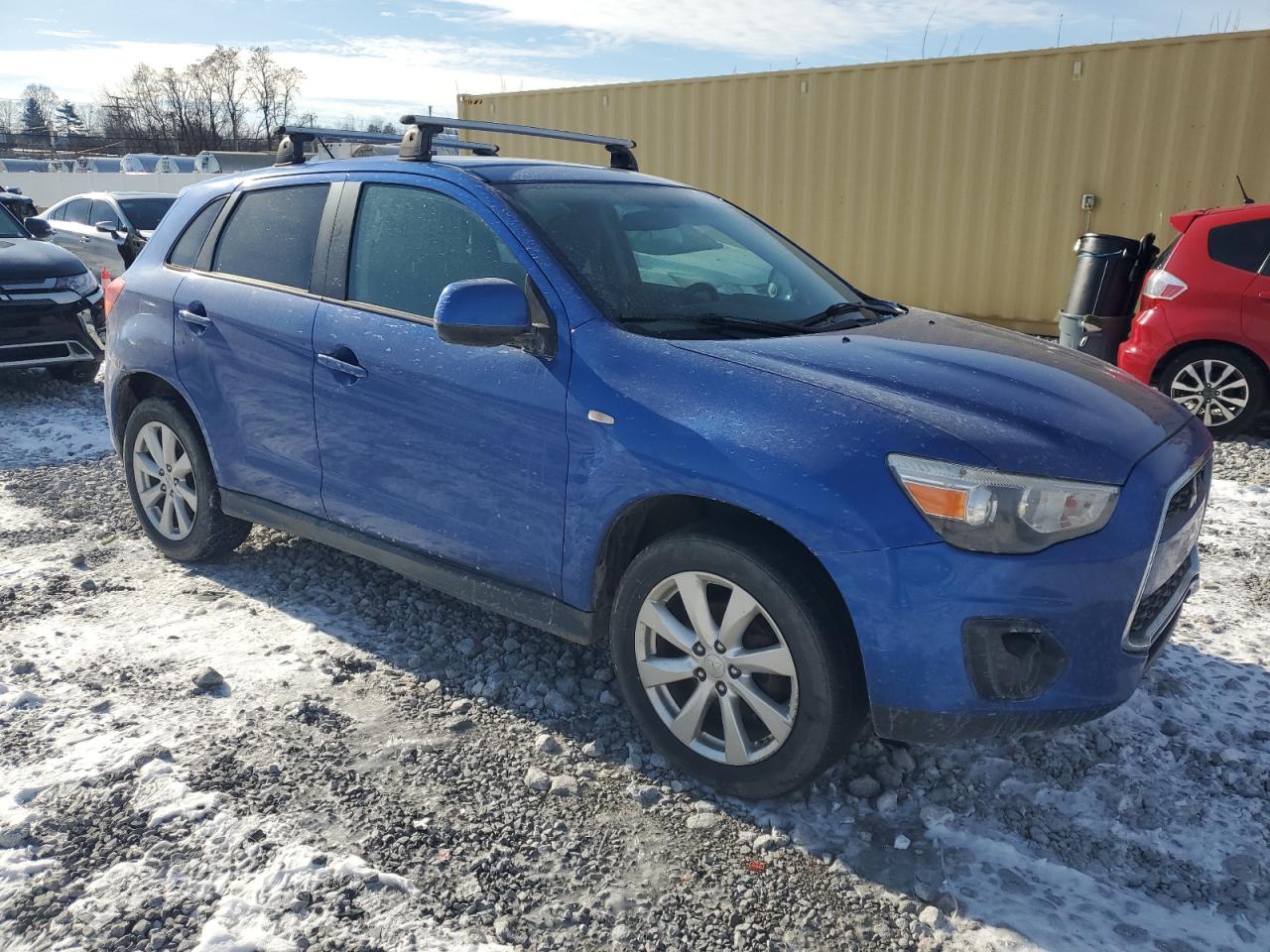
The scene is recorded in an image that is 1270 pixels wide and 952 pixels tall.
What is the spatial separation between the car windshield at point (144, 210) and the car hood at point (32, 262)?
5387mm

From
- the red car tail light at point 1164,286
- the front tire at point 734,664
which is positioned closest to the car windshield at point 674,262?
the front tire at point 734,664

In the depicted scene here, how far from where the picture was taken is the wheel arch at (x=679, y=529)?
8.65 ft

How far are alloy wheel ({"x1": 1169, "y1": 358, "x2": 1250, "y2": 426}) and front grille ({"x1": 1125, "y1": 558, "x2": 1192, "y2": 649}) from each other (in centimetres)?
447

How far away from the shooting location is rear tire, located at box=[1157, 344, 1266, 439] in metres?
6.69

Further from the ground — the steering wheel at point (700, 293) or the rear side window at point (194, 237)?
the rear side window at point (194, 237)

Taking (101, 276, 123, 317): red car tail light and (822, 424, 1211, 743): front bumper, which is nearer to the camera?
(822, 424, 1211, 743): front bumper

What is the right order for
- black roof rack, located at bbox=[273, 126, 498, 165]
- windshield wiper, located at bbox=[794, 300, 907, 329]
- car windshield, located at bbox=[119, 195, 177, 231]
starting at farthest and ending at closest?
car windshield, located at bbox=[119, 195, 177, 231]
black roof rack, located at bbox=[273, 126, 498, 165]
windshield wiper, located at bbox=[794, 300, 907, 329]

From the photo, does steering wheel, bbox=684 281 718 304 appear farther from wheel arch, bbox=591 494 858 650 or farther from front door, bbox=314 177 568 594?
wheel arch, bbox=591 494 858 650

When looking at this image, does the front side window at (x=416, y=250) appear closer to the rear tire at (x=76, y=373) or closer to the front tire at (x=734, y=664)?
the front tire at (x=734, y=664)

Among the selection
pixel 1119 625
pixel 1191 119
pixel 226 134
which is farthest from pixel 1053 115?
pixel 226 134

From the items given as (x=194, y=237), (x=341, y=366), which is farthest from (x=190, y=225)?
(x=341, y=366)

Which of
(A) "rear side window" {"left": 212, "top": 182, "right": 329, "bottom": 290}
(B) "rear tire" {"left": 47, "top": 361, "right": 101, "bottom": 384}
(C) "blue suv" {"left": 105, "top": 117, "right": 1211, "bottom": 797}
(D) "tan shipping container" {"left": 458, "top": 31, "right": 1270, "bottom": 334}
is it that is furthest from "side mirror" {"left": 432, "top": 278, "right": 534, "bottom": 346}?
(D) "tan shipping container" {"left": 458, "top": 31, "right": 1270, "bottom": 334}

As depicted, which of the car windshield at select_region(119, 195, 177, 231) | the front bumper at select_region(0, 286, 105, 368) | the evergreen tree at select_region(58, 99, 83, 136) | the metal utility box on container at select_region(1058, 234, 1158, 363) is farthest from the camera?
the evergreen tree at select_region(58, 99, 83, 136)

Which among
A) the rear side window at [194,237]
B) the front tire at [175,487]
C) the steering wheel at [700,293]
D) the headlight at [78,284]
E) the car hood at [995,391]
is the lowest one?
the front tire at [175,487]
